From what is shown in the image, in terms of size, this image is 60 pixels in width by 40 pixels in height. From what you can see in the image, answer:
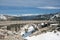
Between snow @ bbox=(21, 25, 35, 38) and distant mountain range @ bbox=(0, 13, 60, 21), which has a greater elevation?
distant mountain range @ bbox=(0, 13, 60, 21)

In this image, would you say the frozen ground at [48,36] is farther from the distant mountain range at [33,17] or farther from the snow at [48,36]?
the distant mountain range at [33,17]

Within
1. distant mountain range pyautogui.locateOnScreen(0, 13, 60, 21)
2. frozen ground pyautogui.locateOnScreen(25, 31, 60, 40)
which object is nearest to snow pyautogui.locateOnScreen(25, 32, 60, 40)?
frozen ground pyautogui.locateOnScreen(25, 31, 60, 40)

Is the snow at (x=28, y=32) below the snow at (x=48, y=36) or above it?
above

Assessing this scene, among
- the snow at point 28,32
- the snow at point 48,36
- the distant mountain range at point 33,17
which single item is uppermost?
the distant mountain range at point 33,17

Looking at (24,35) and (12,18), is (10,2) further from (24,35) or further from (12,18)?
(24,35)

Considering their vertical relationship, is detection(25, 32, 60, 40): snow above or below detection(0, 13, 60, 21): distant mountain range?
below

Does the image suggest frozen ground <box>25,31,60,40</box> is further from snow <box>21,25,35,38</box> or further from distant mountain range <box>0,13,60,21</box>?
distant mountain range <box>0,13,60,21</box>

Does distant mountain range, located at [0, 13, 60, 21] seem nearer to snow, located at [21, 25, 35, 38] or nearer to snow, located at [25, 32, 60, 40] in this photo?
snow, located at [21, 25, 35, 38]

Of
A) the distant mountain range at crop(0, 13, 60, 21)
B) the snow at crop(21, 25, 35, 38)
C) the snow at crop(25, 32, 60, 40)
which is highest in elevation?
the distant mountain range at crop(0, 13, 60, 21)

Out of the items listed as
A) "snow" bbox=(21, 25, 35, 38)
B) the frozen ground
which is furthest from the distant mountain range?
the frozen ground

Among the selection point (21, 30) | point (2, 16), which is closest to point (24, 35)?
point (21, 30)

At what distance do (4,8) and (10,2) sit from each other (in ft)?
0.44

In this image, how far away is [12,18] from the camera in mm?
2234

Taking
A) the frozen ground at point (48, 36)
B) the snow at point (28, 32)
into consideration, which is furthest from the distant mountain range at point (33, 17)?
the frozen ground at point (48, 36)
